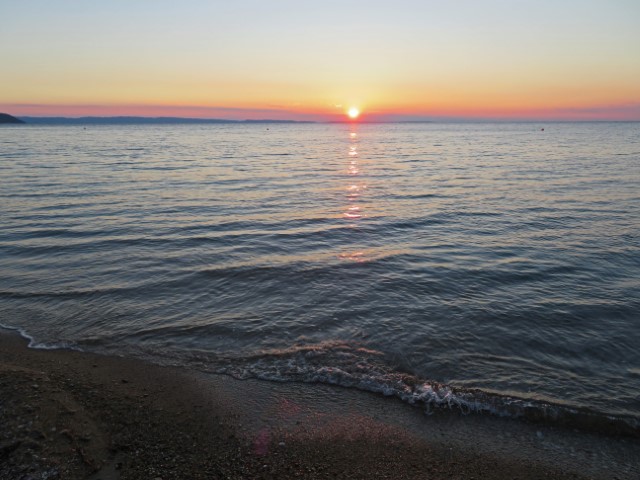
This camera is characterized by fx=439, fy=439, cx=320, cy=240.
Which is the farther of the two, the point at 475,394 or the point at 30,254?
the point at 30,254

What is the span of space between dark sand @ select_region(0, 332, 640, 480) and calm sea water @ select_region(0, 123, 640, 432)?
0.65m

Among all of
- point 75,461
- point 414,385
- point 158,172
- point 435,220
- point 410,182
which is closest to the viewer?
point 75,461

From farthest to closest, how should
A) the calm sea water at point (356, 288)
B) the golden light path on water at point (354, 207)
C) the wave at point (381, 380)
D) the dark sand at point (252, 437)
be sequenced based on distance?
the golden light path on water at point (354, 207) < the calm sea water at point (356, 288) < the wave at point (381, 380) < the dark sand at point (252, 437)

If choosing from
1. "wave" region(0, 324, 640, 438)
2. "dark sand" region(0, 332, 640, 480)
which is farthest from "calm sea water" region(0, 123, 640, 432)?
"dark sand" region(0, 332, 640, 480)

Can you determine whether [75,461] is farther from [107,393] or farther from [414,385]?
[414,385]

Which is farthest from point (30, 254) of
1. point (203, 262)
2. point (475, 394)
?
point (475, 394)

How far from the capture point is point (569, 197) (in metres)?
27.9

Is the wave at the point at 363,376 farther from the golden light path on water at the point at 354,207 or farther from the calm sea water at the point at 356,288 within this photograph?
the golden light path on water at the point at 354,207

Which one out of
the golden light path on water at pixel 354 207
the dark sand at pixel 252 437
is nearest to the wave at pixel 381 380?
the dark sand at pixel 252 437

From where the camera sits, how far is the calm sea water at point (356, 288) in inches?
359

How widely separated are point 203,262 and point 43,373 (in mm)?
7663

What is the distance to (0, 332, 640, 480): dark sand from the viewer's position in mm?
6145

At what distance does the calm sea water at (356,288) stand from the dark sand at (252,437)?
0.65 meters

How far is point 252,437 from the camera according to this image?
6.89 m
